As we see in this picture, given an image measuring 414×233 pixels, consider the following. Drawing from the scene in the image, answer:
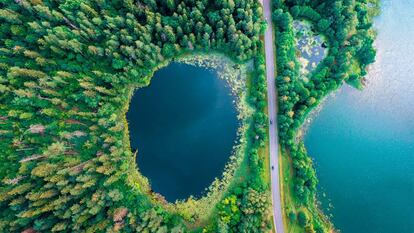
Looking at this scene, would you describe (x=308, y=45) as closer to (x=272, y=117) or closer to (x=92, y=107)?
(x=272, y=117)

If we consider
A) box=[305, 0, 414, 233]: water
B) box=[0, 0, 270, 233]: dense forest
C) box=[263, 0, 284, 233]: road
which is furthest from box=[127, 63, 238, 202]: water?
box=[305, 0, 414, 233]: water

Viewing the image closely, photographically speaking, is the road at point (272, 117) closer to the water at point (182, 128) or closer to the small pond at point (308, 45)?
the small pond at point (308, 45)

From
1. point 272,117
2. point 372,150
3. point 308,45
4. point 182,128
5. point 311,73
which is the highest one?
point 308,45

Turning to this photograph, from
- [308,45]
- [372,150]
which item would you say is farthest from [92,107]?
[372,150]

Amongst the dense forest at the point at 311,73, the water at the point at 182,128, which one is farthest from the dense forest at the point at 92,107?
the dense forest at the point at 311,73

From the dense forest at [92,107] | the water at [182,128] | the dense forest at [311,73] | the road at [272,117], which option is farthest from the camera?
the water at [182,128]

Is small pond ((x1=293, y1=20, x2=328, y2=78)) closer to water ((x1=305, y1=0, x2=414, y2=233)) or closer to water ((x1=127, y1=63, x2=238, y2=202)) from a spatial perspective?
water ((x1=305, y1=0, x2=414, y2=233))

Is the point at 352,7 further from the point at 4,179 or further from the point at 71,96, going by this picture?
the point at 4,179

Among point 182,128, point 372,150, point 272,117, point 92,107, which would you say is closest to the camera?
point 92,107
